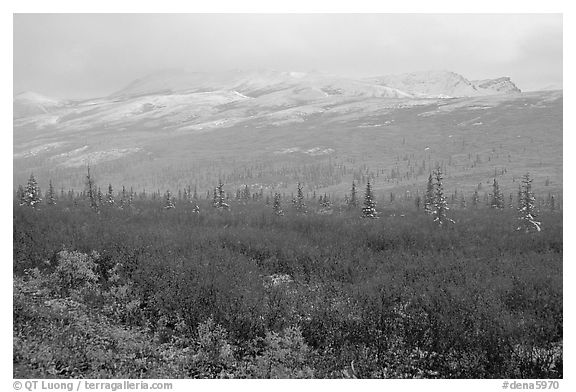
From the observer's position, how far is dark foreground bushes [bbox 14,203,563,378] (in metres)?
6.50

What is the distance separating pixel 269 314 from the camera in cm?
751

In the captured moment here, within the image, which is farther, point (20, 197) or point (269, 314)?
point (20, 197)

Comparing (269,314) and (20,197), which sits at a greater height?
(20,197)

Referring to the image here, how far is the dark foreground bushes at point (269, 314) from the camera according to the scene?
6.50m

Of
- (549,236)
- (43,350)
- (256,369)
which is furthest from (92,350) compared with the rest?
(549,236)

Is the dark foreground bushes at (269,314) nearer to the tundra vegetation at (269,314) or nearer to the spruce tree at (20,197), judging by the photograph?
the tundra vegetation at (269,314)

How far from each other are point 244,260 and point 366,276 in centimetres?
340
